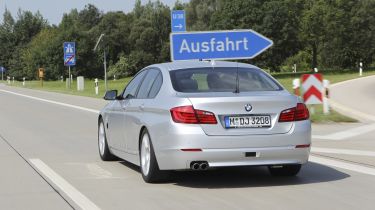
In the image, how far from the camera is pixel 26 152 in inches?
469

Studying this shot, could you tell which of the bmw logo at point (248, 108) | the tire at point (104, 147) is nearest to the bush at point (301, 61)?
the tire at point (104, 147)

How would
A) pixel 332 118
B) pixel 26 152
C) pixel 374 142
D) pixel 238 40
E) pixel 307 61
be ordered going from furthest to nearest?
pixel 307 61 → pixel 238 40 → pixel 332 118 → pixel 374 142 → pixel 26 152

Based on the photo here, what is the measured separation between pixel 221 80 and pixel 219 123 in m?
0.85

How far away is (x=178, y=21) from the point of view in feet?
67.1

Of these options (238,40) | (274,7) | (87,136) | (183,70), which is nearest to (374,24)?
(274,7)

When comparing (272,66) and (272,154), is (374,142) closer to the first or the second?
(272,154)

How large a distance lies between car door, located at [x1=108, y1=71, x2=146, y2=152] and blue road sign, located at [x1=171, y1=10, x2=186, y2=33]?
1043 cm

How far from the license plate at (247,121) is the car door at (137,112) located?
4.04 feet

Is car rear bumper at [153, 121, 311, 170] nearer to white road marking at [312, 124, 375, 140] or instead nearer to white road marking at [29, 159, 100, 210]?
white road marking at [29, 159, 100, 210]

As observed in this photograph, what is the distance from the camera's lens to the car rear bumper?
24.9 feet

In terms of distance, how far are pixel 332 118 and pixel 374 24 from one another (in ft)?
216

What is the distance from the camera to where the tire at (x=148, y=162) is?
8.13 m

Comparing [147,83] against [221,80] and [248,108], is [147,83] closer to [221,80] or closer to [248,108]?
[221,80]

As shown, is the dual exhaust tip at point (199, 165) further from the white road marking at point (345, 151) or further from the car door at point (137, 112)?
the white road marking at point (345, 151)
